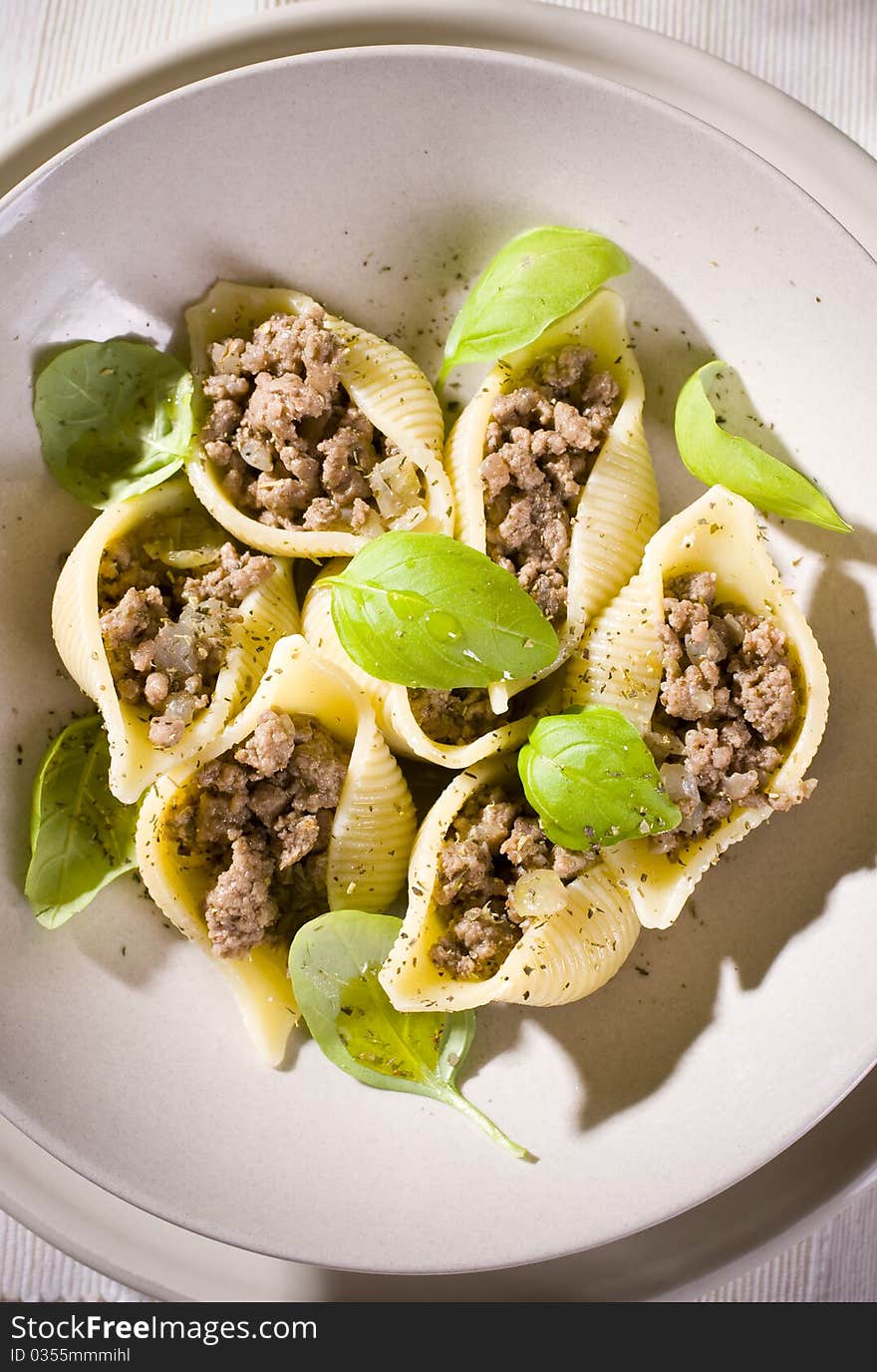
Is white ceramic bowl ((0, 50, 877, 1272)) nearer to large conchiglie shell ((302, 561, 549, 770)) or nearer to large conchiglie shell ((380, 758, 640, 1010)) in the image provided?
large conchiglie shell ((380, 758, 640, 1010))

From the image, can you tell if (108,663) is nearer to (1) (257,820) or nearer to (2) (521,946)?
(1) (257,820)

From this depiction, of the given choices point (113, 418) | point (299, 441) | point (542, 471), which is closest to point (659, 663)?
point (542, 471)

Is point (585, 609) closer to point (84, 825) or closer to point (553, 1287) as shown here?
point (84, 825)

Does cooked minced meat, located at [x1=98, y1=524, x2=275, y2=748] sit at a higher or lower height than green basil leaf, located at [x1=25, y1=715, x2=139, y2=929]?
higher

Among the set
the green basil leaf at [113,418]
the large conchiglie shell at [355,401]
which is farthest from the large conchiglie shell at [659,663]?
the green basil leaf at [113,418]

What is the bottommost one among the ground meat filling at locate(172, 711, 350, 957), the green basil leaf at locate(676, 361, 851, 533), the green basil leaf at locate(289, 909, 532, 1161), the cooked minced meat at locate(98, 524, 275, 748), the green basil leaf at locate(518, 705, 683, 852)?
the green basil leaf at locate(289, 909, 532, 1161)

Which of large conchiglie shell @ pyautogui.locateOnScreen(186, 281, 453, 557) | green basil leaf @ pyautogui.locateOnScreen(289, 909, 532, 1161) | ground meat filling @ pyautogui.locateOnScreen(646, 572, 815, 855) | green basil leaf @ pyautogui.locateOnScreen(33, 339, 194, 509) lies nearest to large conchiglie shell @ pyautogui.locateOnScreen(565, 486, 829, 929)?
ground meat filling @ pyautogui.locateOnScreen(646, 572, 815, 855)

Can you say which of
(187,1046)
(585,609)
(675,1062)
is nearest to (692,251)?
(585,609)
